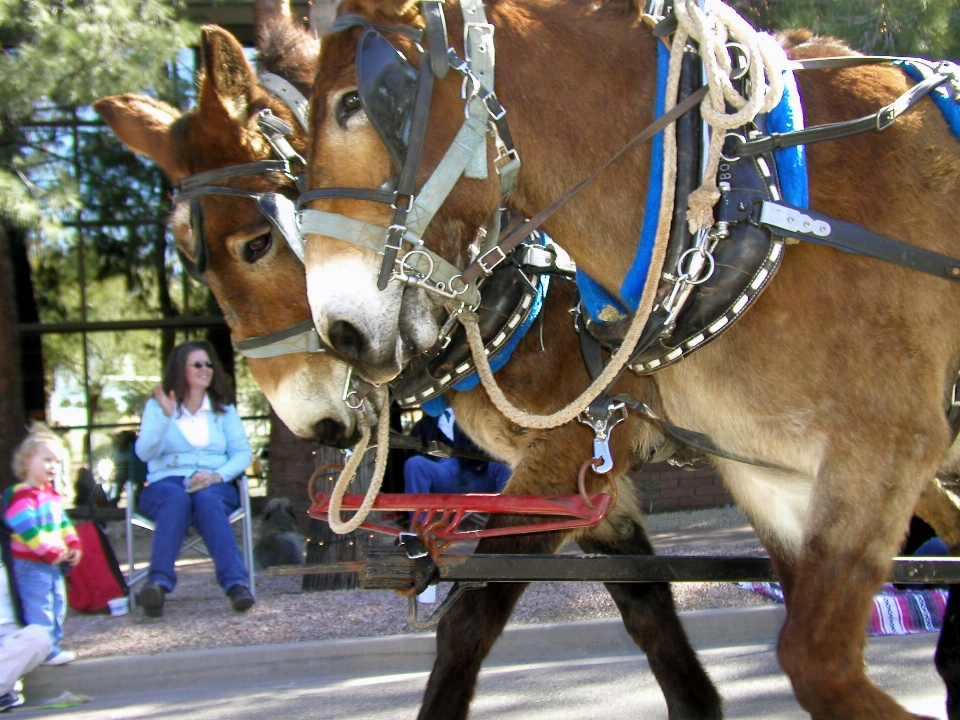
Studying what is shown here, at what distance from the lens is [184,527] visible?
A: 20.3 feet

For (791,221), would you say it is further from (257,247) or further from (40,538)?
(40,538)

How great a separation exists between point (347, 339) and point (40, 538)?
3.67m

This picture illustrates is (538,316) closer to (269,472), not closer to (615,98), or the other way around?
(615,98)

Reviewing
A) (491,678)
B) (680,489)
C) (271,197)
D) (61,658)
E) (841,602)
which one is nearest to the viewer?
(841,602)

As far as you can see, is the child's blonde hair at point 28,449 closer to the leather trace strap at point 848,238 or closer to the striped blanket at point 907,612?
the striped blanket at point 907,612

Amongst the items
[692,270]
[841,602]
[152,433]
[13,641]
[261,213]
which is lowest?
[13,641]

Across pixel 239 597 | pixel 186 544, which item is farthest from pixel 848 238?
pixel 186 544

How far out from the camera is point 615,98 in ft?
8.08

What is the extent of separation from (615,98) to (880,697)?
144 centimetres

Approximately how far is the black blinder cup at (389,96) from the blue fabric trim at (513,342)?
1.17 meters

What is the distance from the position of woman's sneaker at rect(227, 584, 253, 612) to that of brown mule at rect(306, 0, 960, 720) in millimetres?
4063

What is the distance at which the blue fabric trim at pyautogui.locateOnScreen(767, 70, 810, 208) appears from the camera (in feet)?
7.66

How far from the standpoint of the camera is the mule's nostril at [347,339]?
2.24 meters

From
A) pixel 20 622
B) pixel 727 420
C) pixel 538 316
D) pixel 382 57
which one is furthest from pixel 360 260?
pixel 20 622
